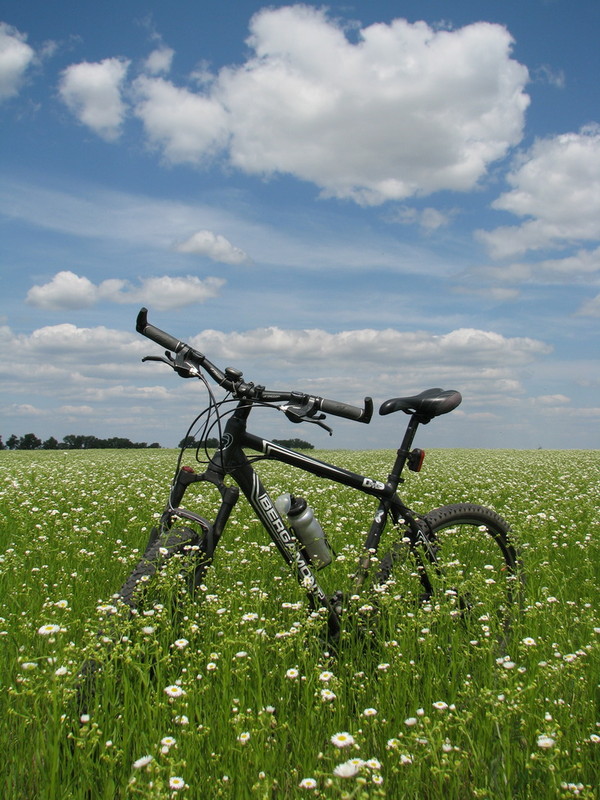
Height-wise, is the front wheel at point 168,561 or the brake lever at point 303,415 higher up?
the brake lever at point 303,415

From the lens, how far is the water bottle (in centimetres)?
504

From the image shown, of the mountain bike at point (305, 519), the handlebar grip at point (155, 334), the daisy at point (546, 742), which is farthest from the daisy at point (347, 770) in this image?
the handlebar grip at point (155, 334)

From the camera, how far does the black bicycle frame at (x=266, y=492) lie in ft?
14.8

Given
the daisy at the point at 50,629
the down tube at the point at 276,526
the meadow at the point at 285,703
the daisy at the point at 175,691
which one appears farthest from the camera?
the down tube at the point at 276,526

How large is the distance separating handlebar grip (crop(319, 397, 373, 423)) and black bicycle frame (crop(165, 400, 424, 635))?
0.57m

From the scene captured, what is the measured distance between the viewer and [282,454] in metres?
4.93

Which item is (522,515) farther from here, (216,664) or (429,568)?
(216,664)

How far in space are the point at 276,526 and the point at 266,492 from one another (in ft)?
0.98

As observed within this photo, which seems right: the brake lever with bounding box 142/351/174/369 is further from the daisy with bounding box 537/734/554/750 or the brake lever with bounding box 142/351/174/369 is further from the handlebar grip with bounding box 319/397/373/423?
the daisy with bounding box 537/734/554/750

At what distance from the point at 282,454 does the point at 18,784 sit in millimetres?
2622

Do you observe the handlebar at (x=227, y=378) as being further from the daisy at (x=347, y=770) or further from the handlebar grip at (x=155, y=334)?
the daisy at (x=347, y=770)

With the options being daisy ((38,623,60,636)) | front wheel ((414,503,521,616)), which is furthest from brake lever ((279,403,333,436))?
daisy ((38,623,60,636))

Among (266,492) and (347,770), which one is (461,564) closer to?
(266,492)

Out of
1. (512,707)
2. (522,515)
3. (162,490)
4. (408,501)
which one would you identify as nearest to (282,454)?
(512,707)
